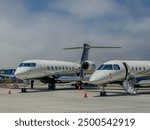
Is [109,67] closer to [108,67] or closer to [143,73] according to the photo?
[108,67]

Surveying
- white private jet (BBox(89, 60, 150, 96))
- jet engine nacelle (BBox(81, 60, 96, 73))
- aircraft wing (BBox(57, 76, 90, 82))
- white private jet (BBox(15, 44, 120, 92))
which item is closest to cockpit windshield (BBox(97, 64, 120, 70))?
white private jet (BBox(89, 60, 150, 96))

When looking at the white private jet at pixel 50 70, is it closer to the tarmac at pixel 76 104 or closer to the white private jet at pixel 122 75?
the white private jet at pixel 122 75

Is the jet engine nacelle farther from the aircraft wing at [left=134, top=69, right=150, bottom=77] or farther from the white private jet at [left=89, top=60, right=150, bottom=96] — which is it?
the aircraft wing at [left=134, top=69, right=150, bottom=77]

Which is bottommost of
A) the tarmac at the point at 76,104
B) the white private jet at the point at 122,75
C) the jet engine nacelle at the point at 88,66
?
the tarmac at the point at 76,104

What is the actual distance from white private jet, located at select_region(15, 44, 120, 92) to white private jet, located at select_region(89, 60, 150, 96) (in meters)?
8.14

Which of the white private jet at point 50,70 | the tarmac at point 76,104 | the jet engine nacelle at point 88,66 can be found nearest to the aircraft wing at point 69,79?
the white private jet at point 50,70

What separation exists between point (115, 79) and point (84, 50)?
1805 cm

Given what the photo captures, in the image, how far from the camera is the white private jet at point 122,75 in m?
27.1

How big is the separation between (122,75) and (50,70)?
11.0 meters

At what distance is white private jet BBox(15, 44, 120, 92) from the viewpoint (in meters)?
34.7

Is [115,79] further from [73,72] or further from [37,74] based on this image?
[73,72]

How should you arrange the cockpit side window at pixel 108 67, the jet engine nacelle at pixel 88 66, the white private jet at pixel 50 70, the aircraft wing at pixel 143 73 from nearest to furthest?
the cockpit side window at pixel 108 67 → the aircraft wing at pixel 143 73 → the white private jet at pixel 50 70 → the jet engine nacelle at pixel 88 66

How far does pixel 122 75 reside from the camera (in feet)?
93.6

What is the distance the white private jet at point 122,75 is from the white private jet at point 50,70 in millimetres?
8136
